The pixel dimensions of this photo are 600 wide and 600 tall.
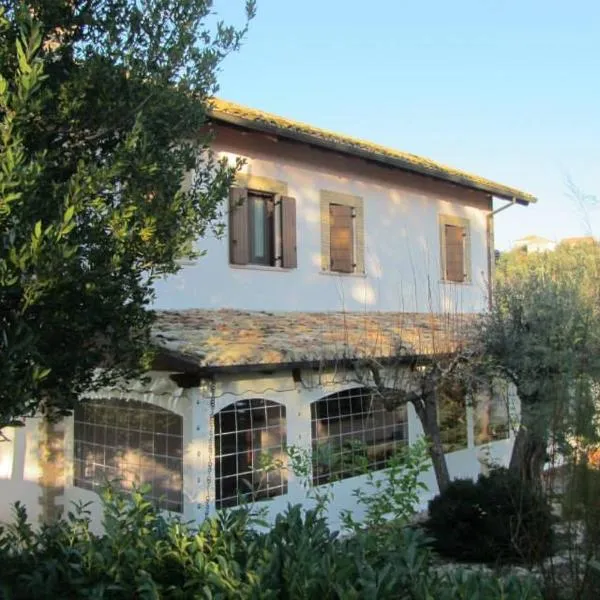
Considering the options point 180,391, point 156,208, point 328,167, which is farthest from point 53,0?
point 328,167

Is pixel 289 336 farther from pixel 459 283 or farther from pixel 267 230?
pixel 459 283

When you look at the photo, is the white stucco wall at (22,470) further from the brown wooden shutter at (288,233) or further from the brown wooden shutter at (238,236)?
the brown wooden shutter at (288,233)

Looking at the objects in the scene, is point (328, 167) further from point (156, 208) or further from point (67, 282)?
point (67, 282)

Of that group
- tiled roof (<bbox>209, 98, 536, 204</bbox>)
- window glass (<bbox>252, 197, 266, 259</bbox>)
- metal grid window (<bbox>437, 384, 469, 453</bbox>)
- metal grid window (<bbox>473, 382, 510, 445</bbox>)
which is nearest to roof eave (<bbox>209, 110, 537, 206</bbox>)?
tiled roof (<bbox>209, 98, 536, 204</bbox>)

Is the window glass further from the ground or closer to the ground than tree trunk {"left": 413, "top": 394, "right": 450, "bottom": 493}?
further from the ground

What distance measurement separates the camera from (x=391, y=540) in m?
4.54

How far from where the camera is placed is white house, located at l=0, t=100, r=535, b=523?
9.01 metres

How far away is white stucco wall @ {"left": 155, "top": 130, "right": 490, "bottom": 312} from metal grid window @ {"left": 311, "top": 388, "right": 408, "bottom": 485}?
2.17 metres

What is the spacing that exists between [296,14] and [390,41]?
2.11m

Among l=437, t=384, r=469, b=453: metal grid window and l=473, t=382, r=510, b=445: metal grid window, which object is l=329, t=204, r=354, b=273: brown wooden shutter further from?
l=473, t=382, r=510, b=445: metal grid window

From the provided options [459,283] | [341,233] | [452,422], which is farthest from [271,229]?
[459,283]

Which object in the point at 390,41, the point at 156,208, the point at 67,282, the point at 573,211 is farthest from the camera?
the point at 390,41

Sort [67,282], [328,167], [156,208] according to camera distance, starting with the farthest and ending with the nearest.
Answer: [328,167] < [156,208] < [67,282]

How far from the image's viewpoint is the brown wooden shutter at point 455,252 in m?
16.5
